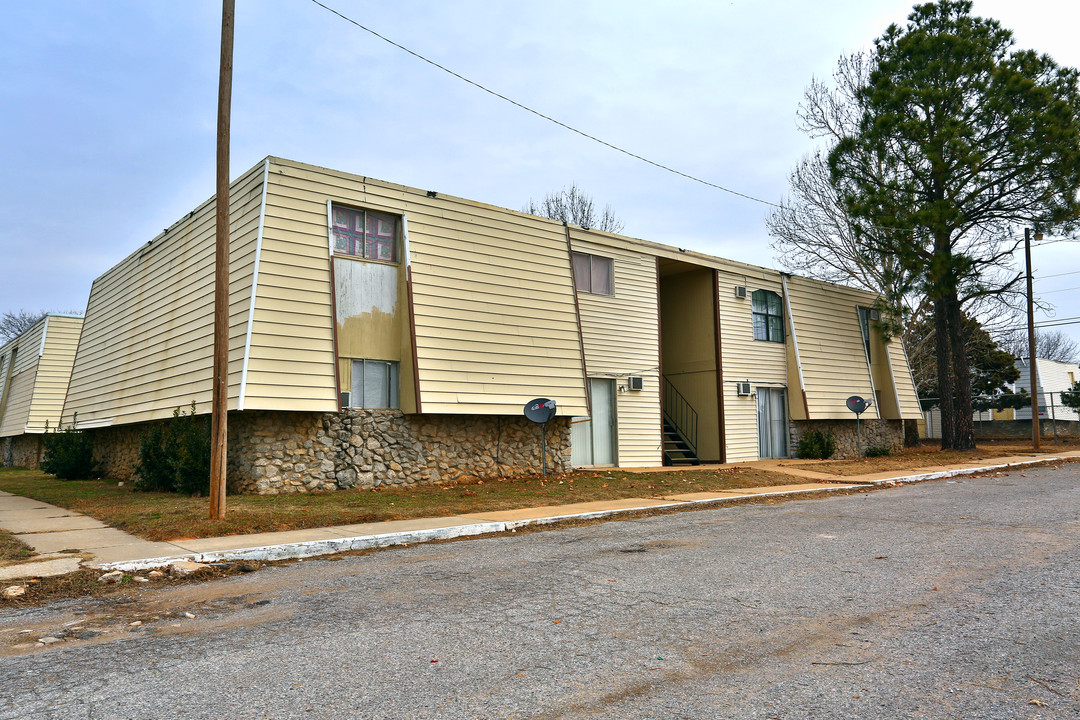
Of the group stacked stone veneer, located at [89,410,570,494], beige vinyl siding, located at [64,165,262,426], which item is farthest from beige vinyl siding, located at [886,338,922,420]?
beige vinyl siding, located at [64,165,262,426]

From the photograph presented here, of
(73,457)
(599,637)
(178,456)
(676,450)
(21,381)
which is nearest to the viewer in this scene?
(599,637)

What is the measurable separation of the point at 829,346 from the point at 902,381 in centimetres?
443

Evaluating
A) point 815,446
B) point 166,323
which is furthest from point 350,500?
point 815,446

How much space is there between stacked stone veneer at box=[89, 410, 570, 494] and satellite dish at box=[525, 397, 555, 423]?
48.4 inches

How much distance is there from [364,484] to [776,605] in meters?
10.00

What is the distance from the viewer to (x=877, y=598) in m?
5.82

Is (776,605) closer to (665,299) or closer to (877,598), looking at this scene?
(877,598)

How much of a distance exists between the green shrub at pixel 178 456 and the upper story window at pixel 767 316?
15824 mm

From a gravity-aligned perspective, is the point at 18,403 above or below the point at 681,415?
above

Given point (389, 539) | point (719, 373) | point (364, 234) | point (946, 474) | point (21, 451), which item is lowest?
point (389, 539)

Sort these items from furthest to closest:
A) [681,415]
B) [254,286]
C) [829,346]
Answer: [829,346], [681,415], [254,286]

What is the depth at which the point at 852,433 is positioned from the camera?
25.4 m

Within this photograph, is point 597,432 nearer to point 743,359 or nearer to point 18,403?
point 743,359

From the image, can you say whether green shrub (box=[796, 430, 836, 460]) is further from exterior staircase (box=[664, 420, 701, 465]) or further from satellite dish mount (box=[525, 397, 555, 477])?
satellite dish mount (box=[525, 397, 555, 477])
